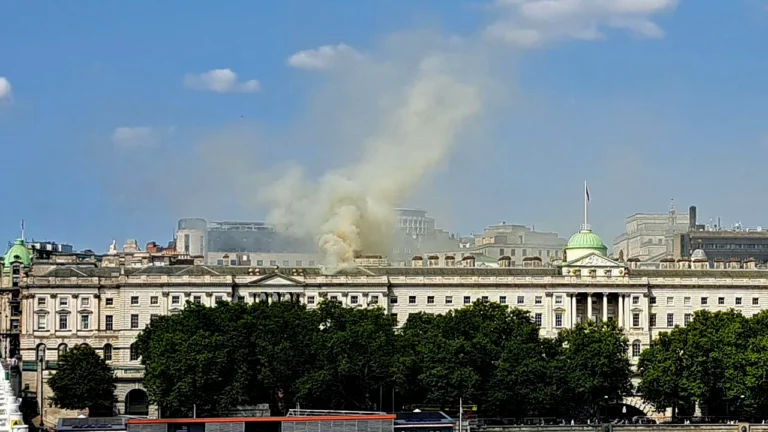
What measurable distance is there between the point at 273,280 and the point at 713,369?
50.6 metres

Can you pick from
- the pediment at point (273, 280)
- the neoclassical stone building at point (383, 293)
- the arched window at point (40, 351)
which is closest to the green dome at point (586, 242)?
the neoclassical stone building at point (383, 293)

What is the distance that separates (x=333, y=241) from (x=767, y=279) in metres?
47.5

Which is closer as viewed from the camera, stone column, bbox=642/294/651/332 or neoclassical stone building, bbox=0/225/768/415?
neoclassical stone building, bbox=0/225/768/415

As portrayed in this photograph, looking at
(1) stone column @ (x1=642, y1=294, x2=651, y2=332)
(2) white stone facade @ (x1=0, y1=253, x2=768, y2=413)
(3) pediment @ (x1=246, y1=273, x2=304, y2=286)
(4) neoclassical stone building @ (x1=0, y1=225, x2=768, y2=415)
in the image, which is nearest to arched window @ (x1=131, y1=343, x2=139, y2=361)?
(2) white stone facade @ (x1=0, y1=253, x2=768, y2=413)

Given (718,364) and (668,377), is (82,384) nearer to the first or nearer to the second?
(668,377)

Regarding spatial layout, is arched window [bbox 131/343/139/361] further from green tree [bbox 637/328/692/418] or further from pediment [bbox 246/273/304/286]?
green tree [bbox 637/328/692/418]

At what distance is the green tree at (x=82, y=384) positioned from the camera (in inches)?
5699

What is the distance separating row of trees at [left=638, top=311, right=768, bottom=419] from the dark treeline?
3274 mm

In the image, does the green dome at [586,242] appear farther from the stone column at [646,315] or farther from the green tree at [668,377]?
the green tree at [668,377]

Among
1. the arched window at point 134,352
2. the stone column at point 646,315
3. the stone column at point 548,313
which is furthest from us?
the stone column at point 646,315

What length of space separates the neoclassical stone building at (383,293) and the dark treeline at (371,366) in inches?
996

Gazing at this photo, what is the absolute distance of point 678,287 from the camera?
174 m

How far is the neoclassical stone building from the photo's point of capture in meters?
168

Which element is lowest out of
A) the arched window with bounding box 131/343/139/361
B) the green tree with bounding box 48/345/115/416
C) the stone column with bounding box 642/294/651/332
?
the green tree with bounding box 48/345/115/416
